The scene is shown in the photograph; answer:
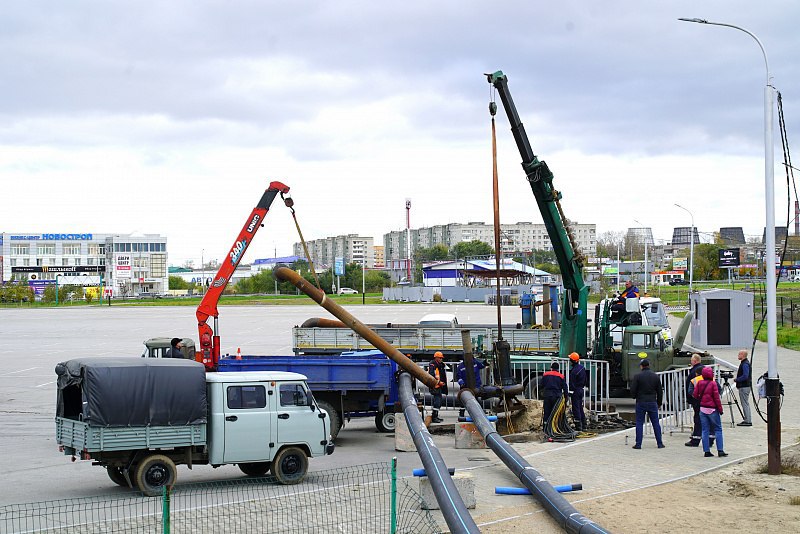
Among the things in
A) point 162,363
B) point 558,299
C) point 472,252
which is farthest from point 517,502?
point 472,252

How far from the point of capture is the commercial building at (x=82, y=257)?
157500 mm

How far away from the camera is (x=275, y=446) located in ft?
44.5

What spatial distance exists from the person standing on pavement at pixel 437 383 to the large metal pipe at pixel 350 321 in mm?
694

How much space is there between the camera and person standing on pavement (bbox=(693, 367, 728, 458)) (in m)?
14.9

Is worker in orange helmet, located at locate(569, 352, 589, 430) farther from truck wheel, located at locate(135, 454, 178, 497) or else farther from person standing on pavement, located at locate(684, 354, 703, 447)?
truck wheel, located at locate(135, 454, 178, 497)

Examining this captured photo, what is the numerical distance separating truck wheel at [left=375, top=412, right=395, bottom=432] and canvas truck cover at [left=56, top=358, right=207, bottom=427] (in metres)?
6.12

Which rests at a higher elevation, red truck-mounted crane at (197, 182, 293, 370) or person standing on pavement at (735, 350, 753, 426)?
red truck-mounted crane at (197, 182, 293, 370)

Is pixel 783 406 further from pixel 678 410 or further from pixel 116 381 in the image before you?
pixel 116 381

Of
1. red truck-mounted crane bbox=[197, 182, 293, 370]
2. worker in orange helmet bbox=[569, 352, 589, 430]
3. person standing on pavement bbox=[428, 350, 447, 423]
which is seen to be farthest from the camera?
red truck-mounted crane bbox=[197, 182, 293, 370]

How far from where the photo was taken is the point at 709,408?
49.1 feet

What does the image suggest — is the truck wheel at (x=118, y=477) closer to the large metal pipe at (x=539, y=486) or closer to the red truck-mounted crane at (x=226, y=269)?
the large metal pipe at (x=539, y=486)

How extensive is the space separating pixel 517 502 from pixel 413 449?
4.48 metres

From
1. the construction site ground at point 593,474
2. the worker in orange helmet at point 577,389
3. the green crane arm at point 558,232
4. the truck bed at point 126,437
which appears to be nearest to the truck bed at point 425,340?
the green crane arm at point 558,232

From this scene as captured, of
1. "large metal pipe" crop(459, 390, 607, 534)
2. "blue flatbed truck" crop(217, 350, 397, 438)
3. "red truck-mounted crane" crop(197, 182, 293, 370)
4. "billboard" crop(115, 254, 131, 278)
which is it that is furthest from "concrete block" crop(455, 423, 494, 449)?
"billboard" crop(115, 254, 131, 278)
